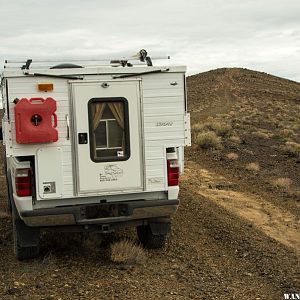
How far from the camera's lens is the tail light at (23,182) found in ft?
19.9

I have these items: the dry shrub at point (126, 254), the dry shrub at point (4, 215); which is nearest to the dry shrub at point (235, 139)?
the dry shrub at point (4, 215)

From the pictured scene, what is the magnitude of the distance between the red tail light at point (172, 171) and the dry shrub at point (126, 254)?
3.23 ft

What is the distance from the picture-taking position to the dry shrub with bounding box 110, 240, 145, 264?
21.5 ft

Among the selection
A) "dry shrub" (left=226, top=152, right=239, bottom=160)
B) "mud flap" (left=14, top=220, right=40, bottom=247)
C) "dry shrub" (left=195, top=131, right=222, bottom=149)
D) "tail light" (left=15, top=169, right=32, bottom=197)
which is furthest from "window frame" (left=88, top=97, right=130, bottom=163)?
"dry shrub" (left=195, top=131, right=222, bottom=149)

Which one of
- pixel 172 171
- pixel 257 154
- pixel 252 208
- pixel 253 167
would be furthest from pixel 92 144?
pixel 257 154

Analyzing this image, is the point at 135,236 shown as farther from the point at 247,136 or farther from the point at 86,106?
the point at 247,136

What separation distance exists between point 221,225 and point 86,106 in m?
3.51

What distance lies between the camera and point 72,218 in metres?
6.24

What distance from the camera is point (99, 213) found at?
640 centimetres

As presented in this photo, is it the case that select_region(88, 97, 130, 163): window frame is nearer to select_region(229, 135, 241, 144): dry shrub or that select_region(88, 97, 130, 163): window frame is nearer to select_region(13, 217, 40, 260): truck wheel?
select_region(13, 217, 40, 260): truck wheel

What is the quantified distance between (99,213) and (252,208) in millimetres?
4770

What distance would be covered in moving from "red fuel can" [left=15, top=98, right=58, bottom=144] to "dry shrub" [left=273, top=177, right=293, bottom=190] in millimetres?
7552

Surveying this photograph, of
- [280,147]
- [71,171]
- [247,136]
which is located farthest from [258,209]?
[247,136]

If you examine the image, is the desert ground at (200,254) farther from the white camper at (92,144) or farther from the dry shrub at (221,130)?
the dry shrub at (221,130)
